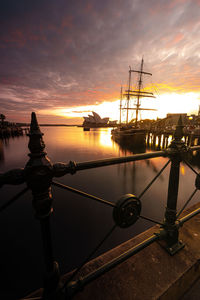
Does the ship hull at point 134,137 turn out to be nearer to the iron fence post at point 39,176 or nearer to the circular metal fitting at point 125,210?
→ the circular metal fitting at point 125,210

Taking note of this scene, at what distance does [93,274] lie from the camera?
1407mm

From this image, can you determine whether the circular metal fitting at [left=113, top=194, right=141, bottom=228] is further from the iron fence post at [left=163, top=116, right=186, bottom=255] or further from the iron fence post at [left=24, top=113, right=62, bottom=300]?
the iron fence post at [left=163, top=116, right=186, bottom=255]

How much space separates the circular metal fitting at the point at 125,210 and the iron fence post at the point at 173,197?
0.79 metres

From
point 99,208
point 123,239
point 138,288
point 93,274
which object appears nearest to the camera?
point 93,274

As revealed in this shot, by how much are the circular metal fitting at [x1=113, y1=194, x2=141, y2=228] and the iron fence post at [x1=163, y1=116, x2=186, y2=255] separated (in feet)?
2.59

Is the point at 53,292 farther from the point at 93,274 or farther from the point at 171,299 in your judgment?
the point at 171,299

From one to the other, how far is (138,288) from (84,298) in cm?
64

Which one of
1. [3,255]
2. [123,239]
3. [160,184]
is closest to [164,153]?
[123,239]

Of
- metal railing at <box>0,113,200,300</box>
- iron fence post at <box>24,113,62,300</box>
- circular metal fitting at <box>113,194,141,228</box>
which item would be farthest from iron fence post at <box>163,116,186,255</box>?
iron fence post at <box>24,113,62,300</box>

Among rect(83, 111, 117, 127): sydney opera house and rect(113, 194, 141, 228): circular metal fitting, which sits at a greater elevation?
rect(83, 111, 117, 127): sydney opera house

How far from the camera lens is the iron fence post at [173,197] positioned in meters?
1.70

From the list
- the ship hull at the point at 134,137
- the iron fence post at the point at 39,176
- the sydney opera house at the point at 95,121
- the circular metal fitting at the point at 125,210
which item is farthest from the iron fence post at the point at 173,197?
the sydney opera house at the point at 95,121

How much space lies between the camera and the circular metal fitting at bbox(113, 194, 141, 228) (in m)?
1.27

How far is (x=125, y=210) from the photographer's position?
4.22 ft
